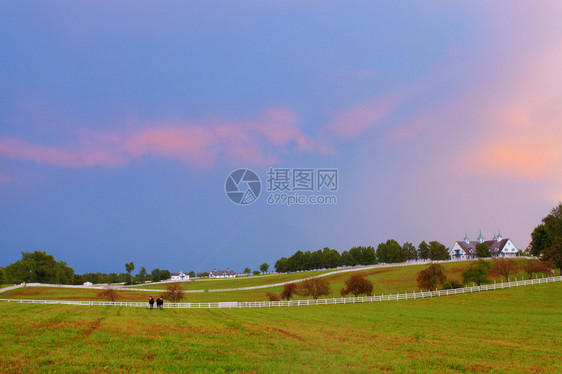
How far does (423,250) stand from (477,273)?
351ft

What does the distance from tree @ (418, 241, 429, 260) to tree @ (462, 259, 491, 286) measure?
4070 inches

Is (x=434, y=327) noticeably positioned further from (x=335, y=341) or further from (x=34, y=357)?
(x=34, y=357)

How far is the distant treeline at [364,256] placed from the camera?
146m

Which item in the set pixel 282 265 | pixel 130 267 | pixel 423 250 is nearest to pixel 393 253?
pixel 423 250

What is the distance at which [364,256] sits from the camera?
155m

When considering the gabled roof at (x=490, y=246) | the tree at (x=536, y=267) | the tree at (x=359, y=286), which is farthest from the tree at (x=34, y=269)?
the gabled roof at (x=490, y=246)

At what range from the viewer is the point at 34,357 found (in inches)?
470

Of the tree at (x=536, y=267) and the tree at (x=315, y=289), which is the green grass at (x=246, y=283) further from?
the tree at (x=536, y=267)

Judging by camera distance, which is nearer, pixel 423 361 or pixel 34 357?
pixel 34 357

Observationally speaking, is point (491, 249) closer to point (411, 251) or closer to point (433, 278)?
point (411, 251)

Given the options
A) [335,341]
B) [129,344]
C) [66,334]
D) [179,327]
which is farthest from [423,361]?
[66,334]

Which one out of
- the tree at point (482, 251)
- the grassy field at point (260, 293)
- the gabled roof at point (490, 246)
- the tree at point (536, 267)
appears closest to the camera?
the tree at point (536, 267)

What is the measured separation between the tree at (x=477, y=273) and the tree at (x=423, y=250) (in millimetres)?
103377

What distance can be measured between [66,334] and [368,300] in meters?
45.0
